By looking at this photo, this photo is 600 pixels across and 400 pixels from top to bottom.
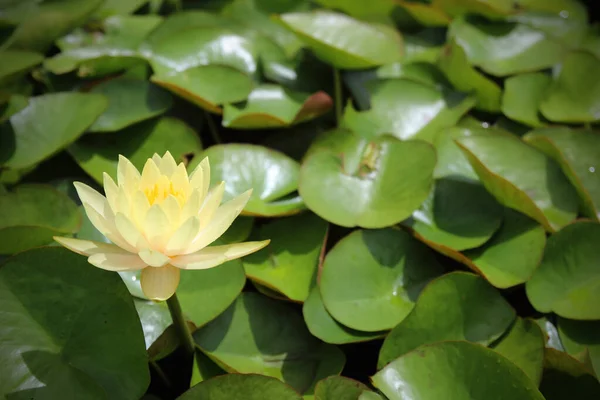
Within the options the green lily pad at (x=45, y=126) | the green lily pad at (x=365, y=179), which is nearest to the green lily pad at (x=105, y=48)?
the green lily pad at (x=45, y=126)

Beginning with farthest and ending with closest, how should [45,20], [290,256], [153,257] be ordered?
[45,20]
[290,256]
[153,257]

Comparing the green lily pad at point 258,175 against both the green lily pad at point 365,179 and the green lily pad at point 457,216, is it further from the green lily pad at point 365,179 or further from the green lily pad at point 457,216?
the green lily pad at point 457,216

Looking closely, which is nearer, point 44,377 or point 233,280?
point 44,377

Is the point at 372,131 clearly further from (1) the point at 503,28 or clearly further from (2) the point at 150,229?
(2) the point at 150,229

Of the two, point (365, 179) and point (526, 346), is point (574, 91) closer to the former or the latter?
point (365, 179)

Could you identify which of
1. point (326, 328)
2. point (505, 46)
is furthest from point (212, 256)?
point (505, 46)

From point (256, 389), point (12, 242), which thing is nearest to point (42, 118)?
point (12, 242)

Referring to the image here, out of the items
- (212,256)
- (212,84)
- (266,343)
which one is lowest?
(266,343)
